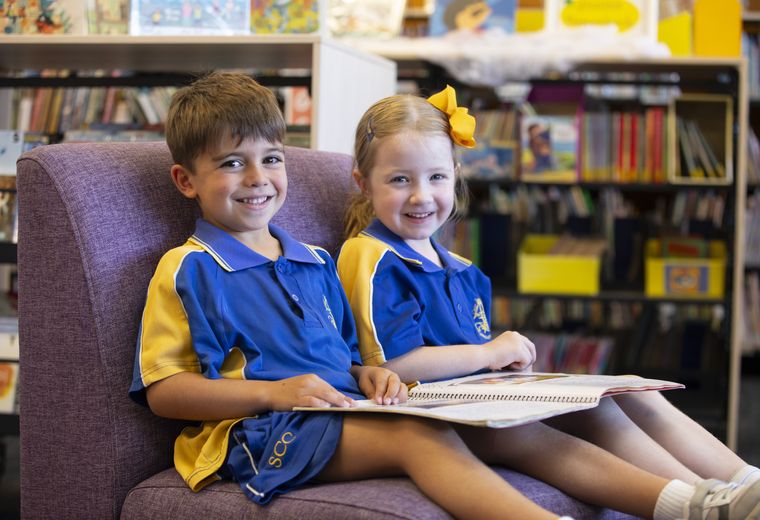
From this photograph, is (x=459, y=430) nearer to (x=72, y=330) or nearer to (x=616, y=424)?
(x=616, y=424)

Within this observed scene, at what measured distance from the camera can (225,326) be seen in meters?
1.38

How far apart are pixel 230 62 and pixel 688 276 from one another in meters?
1.77

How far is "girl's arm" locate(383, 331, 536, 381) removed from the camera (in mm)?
1579

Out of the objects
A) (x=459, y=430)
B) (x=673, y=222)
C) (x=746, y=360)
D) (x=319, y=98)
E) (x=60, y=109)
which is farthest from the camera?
(x=746, y=360)

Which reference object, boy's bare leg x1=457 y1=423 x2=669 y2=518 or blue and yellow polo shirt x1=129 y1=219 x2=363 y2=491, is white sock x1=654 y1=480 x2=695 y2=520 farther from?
blue and yellow polo shirt x1=129 y1=219 x2=363 y2=491

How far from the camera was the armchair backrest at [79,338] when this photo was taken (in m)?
1.37

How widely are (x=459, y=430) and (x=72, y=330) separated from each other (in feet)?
1.78

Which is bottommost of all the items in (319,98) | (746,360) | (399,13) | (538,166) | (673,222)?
(746,360)

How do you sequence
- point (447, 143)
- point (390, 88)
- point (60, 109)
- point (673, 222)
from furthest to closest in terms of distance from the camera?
1. point (673, 222)
2. point (60, 109)
3. point (390, 88)
4. point (447, 143)

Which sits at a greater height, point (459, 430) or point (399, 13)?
point (399, 13)

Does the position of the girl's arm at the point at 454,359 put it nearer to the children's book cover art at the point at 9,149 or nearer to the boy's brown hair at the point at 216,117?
the boy's brown hair at the point at 216,117

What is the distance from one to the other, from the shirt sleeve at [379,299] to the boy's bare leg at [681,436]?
0.34 metres

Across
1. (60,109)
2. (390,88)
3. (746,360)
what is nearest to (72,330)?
(390,88)

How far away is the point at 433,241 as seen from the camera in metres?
1.84
